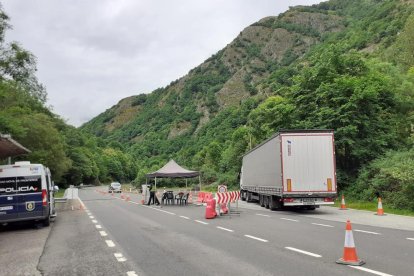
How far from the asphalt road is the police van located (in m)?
2.80

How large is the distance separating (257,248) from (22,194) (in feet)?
33.2

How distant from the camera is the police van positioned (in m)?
16.7

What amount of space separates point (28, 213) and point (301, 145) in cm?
1268

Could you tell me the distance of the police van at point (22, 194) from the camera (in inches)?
657

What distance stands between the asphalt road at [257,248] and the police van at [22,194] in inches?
110

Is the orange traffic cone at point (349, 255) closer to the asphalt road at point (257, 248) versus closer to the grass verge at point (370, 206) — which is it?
the asphalt road at point (257, 248)

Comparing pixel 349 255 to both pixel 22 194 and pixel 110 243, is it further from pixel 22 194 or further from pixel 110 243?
pixel 22 194

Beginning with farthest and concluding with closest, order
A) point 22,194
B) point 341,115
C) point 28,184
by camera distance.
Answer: point 341,115 → point 28,184 → point 22,194

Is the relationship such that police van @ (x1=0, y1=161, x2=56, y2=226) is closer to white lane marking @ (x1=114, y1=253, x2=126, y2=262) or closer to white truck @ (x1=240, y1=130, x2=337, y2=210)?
white lane marking @ (x1=114, y1=253, x2=126, y2=262)

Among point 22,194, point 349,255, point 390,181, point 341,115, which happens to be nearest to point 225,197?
point 22,194

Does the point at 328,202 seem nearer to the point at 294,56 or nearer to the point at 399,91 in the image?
the point at 399,91

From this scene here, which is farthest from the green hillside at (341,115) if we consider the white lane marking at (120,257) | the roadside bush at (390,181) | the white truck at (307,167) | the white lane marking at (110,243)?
the white lane marking at (120,257)

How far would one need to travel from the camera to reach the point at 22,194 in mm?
17000

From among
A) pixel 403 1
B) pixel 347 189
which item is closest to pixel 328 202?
pixel 347 189
